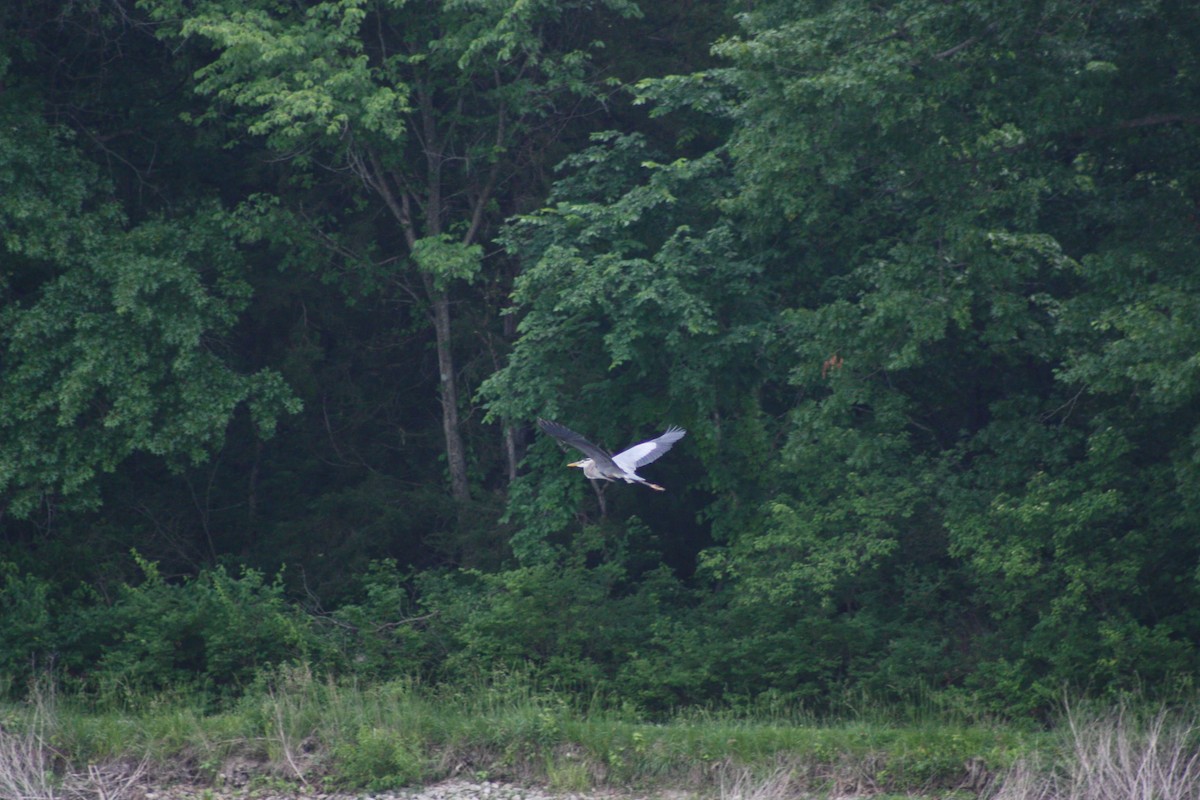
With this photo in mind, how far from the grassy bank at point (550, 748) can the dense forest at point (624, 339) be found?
1.14m

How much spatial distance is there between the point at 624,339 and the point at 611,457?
215cm

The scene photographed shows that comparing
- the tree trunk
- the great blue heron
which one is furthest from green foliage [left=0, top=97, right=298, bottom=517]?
the great blue heron

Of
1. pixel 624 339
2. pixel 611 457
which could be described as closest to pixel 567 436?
pixel 611 457

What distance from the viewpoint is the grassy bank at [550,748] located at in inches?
384

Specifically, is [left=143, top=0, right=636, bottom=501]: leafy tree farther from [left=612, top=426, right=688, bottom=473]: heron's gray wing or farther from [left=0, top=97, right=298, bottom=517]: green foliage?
[left=612, top=426, right=688, bottom=473]: heron's gray wing

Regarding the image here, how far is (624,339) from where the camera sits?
1258cm

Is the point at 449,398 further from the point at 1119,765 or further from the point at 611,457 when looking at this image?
the point at 1119,765

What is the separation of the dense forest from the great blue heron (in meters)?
1.59

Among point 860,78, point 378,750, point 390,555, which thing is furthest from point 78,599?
point 860,78

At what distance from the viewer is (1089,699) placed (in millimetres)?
10828

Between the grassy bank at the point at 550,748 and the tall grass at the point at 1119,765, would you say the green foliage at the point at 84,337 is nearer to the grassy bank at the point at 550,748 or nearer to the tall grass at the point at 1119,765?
the grassy bank at the point at 550,748

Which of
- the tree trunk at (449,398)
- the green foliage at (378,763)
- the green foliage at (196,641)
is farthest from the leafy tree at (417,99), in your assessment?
the green foliage at (378,763)

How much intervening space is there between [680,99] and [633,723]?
21.4ft

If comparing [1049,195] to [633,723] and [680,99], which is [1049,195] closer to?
[680,99]
